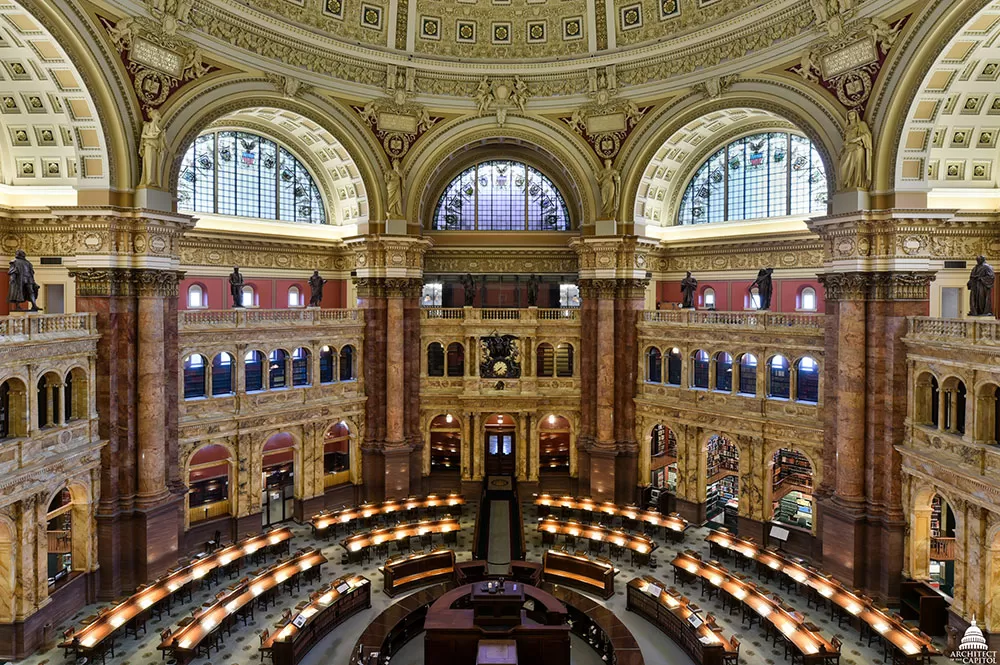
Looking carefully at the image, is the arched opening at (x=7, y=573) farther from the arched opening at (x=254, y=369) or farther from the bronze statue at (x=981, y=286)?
the bronze statue at (x=981, y=286)

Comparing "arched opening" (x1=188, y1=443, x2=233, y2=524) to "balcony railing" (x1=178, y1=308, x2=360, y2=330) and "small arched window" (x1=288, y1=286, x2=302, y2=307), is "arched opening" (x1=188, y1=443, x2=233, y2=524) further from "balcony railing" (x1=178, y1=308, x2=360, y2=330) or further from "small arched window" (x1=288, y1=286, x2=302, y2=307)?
"small arched window" (x1=288, y1=286, x2=302, y2=307)

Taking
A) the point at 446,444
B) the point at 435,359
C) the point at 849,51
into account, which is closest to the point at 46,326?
the point at 435,359

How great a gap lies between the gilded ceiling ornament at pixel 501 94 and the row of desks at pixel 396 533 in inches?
808

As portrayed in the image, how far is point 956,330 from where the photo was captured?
18750 millimetres

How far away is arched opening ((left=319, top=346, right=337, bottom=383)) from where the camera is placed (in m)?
30.7

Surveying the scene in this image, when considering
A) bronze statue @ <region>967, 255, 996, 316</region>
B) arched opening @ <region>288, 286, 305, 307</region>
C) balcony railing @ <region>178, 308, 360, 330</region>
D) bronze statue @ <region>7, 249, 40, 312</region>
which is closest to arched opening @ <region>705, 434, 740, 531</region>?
bronze statue @ <region>967, 255, 996, 316</region>

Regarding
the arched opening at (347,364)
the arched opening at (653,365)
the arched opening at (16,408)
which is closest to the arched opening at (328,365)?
the arched opening at (347,364)

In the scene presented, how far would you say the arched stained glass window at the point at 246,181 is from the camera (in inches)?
1159

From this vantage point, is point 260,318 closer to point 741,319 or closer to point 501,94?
point 501,94

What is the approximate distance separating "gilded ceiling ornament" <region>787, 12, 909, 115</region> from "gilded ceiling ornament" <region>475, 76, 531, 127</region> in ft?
43.4

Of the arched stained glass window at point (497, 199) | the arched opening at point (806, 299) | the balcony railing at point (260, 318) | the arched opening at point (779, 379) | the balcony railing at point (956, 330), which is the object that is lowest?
the arched opening at point (779, 379)

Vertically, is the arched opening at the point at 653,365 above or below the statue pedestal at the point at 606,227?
below

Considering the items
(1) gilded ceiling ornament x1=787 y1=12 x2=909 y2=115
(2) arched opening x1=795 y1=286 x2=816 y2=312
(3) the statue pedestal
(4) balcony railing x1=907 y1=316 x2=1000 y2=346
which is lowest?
(4) balcony railing x1=907 y1=316 x2=1000 y2=346

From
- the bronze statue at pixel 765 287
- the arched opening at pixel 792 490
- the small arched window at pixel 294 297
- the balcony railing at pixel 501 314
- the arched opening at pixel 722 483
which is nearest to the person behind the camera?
the bronze statue at pixel 765 287
